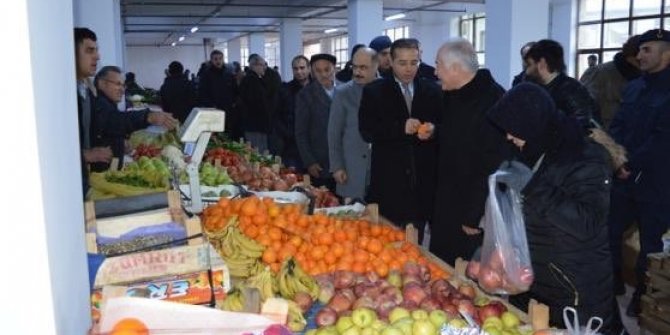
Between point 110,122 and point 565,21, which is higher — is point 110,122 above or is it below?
below

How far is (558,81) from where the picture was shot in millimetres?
3650

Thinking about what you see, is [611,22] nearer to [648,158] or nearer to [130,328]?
[648,158]

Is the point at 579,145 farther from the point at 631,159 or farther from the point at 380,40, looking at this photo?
the point at 380,40

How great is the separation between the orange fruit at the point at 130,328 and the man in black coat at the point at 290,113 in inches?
193

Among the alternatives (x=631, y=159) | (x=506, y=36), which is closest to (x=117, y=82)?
(x=631, y=159)

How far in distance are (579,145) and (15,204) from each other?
5.99ft

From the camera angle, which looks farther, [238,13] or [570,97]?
[238,13]

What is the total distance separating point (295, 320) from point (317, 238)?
2.41 ft

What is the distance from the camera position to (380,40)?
5.01 m

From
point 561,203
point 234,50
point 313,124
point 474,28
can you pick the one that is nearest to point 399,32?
point 474,28

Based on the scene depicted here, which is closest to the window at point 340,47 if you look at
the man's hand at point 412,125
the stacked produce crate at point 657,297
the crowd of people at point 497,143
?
the crowd of people at point 497,143

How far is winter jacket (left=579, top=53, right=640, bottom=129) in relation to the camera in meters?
4.63

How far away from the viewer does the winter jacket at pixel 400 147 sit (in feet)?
11.3

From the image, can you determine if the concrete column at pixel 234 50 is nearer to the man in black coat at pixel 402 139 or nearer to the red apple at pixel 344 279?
the man in black coat at pixel 402 139
